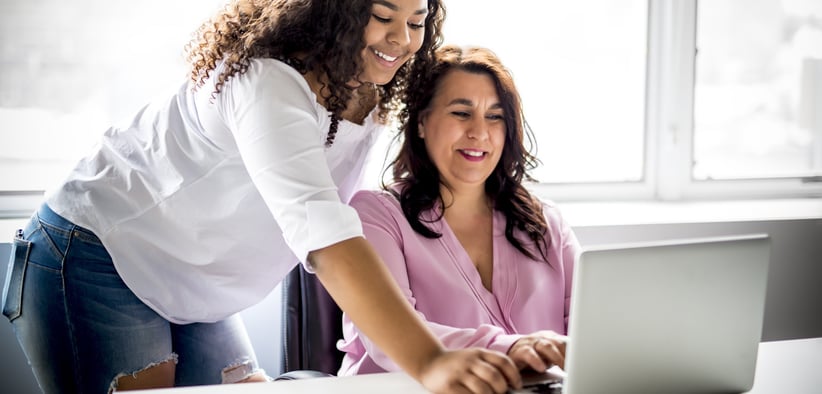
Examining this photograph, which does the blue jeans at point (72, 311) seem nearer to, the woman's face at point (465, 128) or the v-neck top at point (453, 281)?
the v-neck top at point (453, 281)

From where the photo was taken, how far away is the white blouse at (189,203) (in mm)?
1504

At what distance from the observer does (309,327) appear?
1736 millimetres

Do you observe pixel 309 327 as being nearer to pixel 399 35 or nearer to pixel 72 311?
pixel 72 311

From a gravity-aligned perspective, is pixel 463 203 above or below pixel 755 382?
above

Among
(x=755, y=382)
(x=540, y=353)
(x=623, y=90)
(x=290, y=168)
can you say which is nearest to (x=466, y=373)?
(x=540, y=353)

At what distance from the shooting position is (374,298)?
1.17 meters

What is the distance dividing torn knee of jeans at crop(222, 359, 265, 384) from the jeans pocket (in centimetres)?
45

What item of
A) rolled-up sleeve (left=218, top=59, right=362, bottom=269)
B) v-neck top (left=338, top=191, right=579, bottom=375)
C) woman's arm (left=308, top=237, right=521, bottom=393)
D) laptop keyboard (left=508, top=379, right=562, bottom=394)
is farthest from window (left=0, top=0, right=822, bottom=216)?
laptop keyboard (left=508, top=379, right=562, bottom=394)

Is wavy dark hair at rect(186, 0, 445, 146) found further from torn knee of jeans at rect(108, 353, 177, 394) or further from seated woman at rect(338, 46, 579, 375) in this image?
torn knee of jeans at rect(108, 353, 177, 394)

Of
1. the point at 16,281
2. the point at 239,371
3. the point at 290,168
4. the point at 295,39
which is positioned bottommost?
the point at 239,371

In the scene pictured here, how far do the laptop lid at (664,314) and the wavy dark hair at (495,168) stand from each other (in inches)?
29.6

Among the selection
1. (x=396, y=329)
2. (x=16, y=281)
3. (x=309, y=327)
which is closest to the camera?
(x=396, y=329)

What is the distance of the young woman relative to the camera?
1.44 m

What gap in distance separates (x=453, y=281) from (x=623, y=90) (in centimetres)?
140
